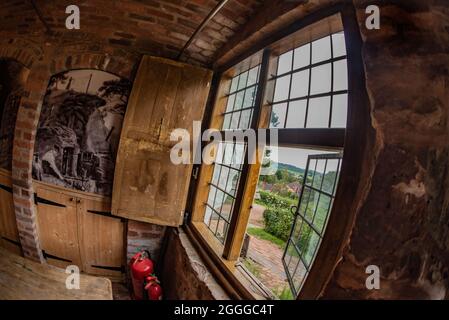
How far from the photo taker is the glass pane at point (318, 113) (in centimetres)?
157

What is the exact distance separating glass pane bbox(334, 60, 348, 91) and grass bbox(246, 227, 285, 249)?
7.03m

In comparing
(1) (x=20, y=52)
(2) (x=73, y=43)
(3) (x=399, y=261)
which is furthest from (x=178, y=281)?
(1) (x=20, y=52)

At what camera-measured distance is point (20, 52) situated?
9.55ft

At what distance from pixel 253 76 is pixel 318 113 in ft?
3.88

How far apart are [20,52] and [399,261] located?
4389 millimetres

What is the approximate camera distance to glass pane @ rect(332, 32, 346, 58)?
157 cm

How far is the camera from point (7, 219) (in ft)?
10.7

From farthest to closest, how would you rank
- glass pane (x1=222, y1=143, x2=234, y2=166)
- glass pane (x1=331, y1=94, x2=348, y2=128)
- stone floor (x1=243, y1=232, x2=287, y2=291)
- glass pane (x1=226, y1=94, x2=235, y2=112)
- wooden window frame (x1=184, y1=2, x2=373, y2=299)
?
stone floor (x1=243, y1=232, x2=287, y2=291) → glass pane (x1=226, y1=94, x2=235, y2=112) → glass pane (x1=222, y1=143, x2=234, y2=166) → glass pane (x1=331, y1=94, x2=348, y2=128) → wooden window frame (x1=184, y1=2, x2=373, y2=299)

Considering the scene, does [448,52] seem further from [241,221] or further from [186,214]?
[186,214]

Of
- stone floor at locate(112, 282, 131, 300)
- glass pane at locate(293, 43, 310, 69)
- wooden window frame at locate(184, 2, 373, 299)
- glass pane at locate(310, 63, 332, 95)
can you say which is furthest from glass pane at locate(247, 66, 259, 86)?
stone floor at locate(112, 282, 131, 300)

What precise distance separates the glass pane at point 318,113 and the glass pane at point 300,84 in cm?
15

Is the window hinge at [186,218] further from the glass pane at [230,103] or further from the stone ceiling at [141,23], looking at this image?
the stone ceiling at [141,23]

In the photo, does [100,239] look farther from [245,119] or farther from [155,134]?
[245,119]

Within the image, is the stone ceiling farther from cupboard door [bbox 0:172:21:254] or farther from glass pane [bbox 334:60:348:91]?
cupboard door [bbox 0:172:21:254]
